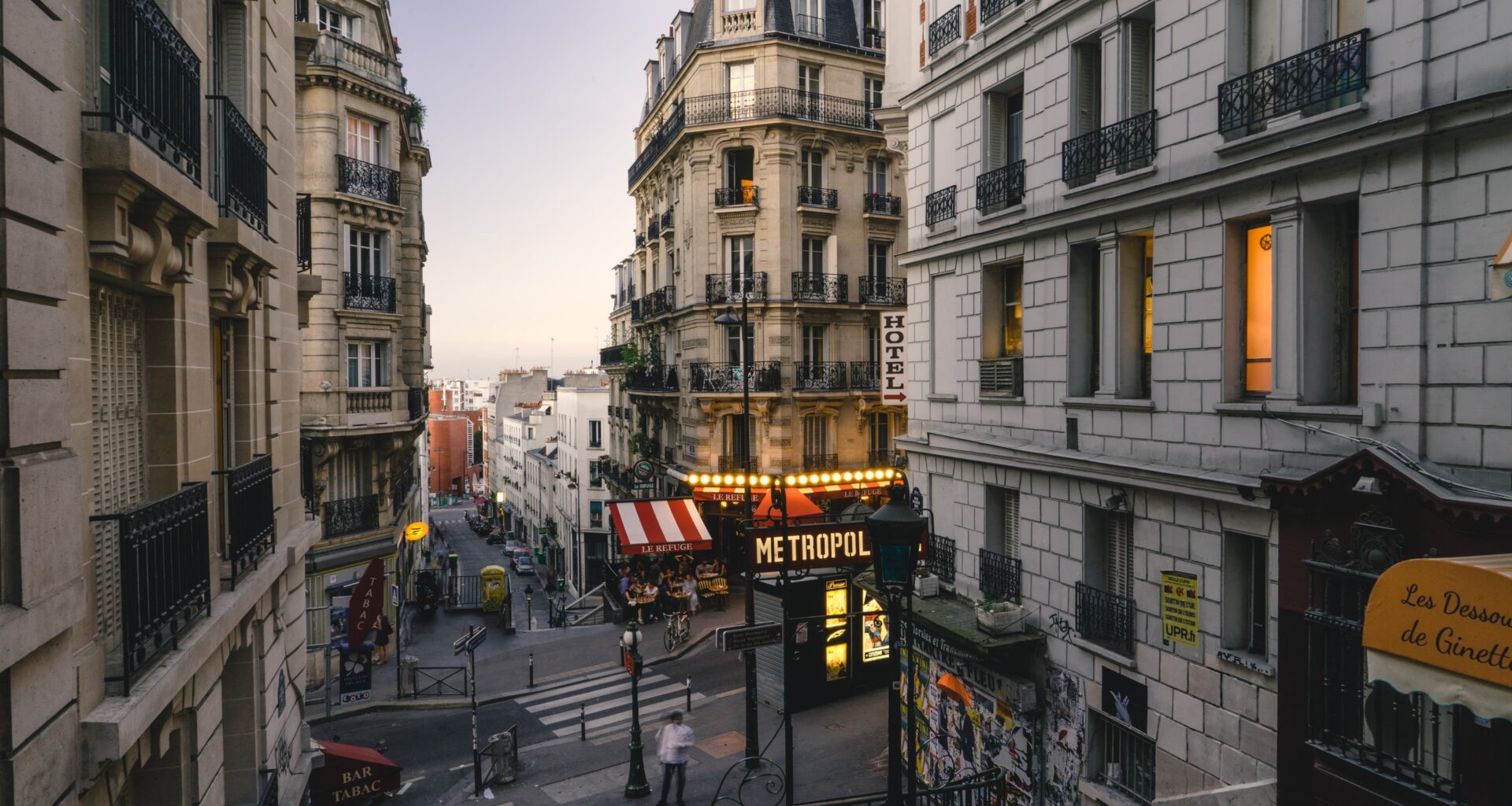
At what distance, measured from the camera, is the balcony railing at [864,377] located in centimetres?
3388

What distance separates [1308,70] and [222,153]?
1094cm

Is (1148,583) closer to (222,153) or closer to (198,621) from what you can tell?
(198,621)

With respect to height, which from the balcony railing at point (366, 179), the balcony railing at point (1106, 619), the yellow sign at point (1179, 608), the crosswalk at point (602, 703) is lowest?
the crosswalk at point (602, 703)

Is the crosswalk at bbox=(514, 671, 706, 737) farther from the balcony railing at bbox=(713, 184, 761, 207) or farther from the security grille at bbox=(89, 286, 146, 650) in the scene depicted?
the balcony railing at bbox=(713, 184, 761, 207)

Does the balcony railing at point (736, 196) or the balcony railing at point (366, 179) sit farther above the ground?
the balcony railing at point (736, 196)

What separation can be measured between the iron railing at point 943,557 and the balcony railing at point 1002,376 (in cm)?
301

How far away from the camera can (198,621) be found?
688 centimetres

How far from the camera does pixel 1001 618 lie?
13.2 m

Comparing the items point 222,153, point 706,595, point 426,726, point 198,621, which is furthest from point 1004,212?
point 706,595

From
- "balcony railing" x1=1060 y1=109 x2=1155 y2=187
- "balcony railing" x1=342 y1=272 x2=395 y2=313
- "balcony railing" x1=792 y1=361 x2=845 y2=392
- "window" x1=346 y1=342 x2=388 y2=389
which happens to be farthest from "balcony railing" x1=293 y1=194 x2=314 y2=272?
"balcony railing" x1=792 y1=361 x2=845 y2=392

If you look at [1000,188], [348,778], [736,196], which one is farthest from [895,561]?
[736,196]

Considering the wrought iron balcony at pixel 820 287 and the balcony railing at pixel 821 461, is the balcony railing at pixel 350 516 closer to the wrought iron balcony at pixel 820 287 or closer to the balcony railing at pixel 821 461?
the balcony railing at pixel 821 461

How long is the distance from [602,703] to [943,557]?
36.7 ft

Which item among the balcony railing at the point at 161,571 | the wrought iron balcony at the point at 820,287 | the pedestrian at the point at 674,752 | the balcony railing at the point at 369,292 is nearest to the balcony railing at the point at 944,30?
the pedestrian at the point at 674,752
